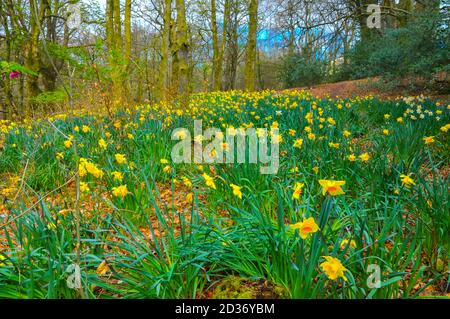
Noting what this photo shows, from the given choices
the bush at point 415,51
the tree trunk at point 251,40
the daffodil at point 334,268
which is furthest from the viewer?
the tree trunk at point 251,40

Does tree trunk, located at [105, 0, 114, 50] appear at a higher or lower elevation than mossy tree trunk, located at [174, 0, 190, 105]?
higher

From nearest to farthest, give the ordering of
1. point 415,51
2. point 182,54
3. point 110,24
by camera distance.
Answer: point 182,54
point 415,51
point 110,24

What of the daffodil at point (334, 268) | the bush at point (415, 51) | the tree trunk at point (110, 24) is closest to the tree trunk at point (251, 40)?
the bush at point (415, 51)

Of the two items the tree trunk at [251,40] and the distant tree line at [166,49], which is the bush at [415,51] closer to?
the distant tree line at [166,49]

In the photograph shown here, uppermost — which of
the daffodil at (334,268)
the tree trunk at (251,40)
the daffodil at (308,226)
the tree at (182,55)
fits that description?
the tree trunk at (251,40)

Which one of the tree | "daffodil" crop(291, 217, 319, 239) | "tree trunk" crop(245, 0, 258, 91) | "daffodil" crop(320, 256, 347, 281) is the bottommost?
"daffodil" crop(320, 256, 347, 281)

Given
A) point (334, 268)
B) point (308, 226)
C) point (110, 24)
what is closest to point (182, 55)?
point (308, 226)

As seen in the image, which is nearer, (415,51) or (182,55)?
(182,55)

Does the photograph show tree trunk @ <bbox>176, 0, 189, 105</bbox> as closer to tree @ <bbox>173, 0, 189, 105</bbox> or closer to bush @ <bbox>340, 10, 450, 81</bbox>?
tree @ <bbox>173, 0, 189, 105</bbox>

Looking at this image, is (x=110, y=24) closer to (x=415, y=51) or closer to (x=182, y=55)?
(x=182, y=55)

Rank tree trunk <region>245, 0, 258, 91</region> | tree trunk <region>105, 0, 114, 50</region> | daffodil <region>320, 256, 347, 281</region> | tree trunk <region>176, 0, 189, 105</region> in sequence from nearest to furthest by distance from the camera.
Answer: daffodil <region>320, 256, 347, 281</region>
tree trunk <region>176, 0, 189, 105</region>
tree trunk <region>245, 0, 258, 91</region>
tree trunk <region>105, 0, 114, 50</region>

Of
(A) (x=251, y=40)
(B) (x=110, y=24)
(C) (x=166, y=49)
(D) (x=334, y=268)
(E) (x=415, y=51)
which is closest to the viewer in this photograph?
(D) (x=334, y=268)

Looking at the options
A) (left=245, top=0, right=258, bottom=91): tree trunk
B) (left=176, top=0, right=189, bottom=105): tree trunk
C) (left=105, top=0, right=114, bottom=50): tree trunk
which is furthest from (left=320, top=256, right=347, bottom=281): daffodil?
(left=105, top=0, right=114, bottom=50): tree trunk

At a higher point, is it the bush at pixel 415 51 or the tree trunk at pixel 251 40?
the tree trunk at pixel 251 40
